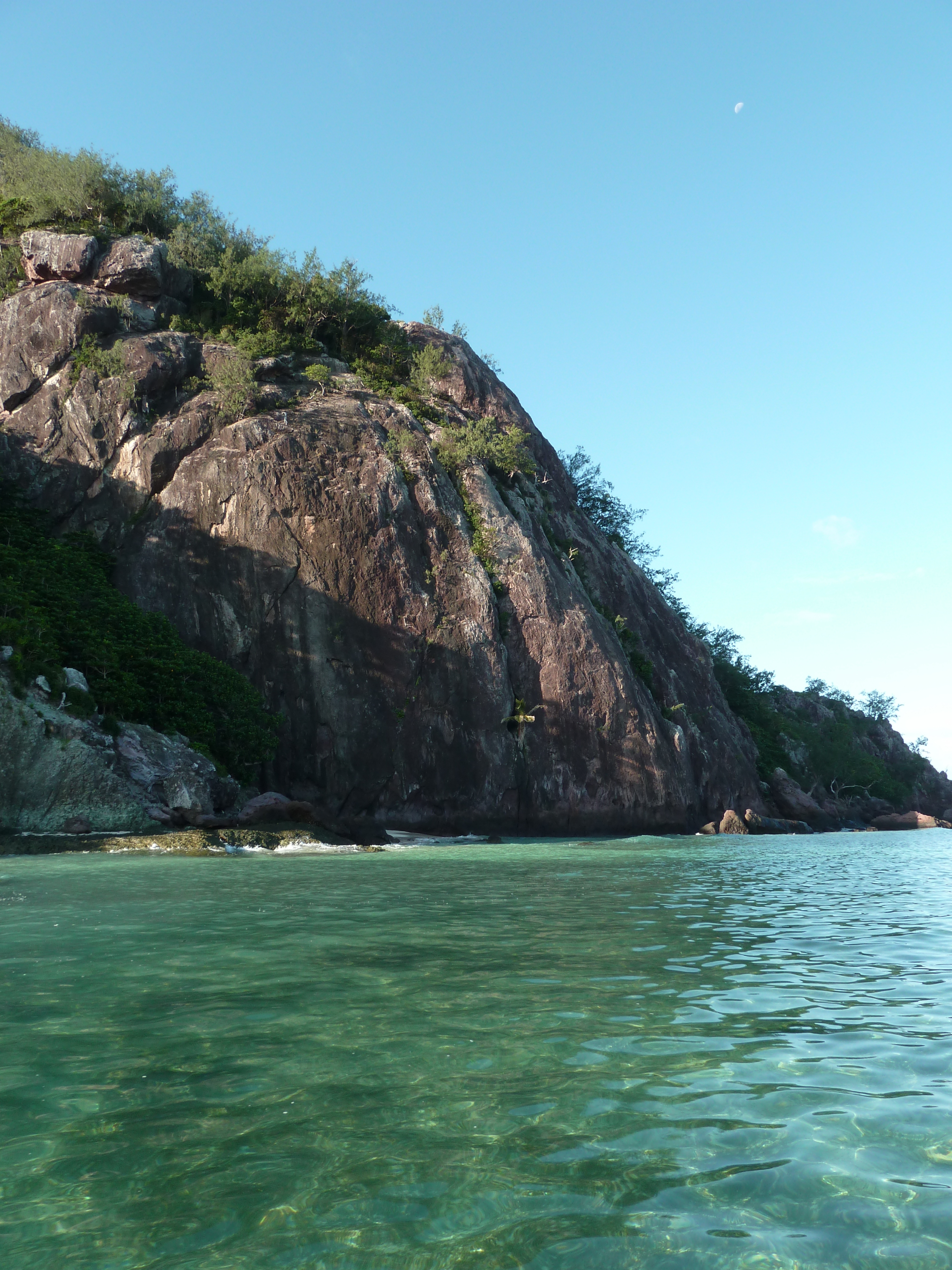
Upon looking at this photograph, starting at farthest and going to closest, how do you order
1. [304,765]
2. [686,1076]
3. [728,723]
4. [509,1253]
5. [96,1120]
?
[728,723], [304,765], [686,1076], [96,1120], [509,1253]

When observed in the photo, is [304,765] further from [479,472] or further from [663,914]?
[663,914]

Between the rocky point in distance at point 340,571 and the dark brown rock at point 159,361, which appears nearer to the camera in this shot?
the rocky point in distance at point 340,571

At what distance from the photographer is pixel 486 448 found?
1566 inches

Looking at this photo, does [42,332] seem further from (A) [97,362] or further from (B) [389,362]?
(B) [389,362]

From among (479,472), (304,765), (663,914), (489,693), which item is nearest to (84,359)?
(479,472)

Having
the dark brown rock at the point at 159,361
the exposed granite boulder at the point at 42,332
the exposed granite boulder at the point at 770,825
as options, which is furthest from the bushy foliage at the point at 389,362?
the exposed granite boulder at the point at 770,825

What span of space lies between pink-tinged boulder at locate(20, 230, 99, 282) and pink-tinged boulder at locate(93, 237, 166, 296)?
0.58m

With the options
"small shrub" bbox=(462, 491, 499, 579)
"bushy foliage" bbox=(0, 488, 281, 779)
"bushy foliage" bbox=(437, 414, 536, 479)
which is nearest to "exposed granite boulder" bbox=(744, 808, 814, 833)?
"small shrub" bbox=(462, 491, 499, 579)

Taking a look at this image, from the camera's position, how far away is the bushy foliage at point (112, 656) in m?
24.0

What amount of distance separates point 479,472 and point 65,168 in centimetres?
2508

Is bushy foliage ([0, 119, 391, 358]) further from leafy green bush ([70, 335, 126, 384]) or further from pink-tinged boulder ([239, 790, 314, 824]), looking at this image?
pink-tinged boulder ([239, 790, 314, 824])

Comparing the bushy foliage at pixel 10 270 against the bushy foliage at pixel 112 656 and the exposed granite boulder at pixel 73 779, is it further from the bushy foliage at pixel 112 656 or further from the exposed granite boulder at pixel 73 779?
the exposed granite boulder at pixel 73 779

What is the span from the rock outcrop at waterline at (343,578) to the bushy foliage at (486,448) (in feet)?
2.15

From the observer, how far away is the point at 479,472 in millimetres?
38875
